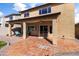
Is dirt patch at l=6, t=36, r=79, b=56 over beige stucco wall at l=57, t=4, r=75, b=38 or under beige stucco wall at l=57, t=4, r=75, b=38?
under

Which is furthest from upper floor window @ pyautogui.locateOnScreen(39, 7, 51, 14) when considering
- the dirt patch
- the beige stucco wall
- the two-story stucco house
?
the dirt patch

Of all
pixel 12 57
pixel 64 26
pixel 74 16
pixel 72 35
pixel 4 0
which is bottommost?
pixel 12 57

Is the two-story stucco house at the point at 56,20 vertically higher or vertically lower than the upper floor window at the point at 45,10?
lower

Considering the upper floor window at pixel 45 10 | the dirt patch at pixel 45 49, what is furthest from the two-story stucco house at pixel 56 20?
the dirt patch at pixel 45 49

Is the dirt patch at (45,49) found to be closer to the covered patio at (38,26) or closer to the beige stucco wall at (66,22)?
the beige stucco wall at (66,22)

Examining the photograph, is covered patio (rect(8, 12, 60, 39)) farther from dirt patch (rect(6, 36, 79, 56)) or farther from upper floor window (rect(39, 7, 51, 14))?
dirt patch (rect(6, 36, 79, 56))

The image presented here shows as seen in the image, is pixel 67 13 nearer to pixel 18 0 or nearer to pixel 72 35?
pixel 72 35

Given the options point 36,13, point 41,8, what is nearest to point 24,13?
point 36,13

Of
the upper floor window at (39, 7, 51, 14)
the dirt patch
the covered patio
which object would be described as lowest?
the dirt patch

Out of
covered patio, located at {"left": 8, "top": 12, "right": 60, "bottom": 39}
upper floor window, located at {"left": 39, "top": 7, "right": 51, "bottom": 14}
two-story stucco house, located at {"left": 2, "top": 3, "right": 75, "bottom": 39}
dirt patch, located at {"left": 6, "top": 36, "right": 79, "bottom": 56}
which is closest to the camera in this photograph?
dirt patch, located at {"left": 6, "top": 36, "right": 79, "bottom": 56}

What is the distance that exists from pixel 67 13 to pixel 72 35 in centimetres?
299

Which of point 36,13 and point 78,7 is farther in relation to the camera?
point 36,13

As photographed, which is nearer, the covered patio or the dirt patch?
the dirt patch

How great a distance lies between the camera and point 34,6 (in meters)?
23.9
